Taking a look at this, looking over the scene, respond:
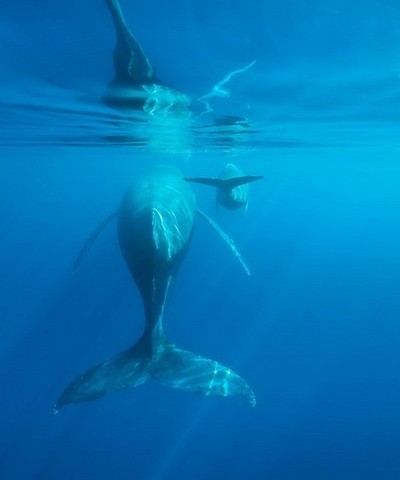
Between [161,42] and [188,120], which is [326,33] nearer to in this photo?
[161,42]

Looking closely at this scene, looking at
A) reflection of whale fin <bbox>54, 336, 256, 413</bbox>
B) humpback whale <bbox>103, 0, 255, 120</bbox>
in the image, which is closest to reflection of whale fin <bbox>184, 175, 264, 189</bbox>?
humpback whale <bbox>103, 0, 255, 120</bbox>

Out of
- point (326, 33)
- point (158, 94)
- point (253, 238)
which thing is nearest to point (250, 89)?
point (158, 94)

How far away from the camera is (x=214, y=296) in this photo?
24.2 m

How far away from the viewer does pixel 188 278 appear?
2662 centimetres

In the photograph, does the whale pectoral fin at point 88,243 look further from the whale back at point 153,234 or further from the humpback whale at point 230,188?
the humpback whale at point 230,188

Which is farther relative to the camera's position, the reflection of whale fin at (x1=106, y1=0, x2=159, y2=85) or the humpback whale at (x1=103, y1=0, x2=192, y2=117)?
the humpback whale at (x1=103, y1=0, x2=192, y2=117)

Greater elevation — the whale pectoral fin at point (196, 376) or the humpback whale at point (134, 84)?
the humpback whale at point (134, 84)

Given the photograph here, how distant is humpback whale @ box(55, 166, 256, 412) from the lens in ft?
29.7

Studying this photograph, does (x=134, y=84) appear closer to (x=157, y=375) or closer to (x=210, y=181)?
(x=210, y=181)

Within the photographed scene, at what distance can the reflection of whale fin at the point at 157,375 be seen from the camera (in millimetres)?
8891

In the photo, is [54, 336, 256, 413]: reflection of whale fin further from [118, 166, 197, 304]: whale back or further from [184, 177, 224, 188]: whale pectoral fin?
[184, 177, 224, 188]: whale pectoral fin

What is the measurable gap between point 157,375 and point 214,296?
1472cm

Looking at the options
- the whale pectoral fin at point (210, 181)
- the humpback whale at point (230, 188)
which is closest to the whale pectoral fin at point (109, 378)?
the whale pectoral fin at point (210, 181)

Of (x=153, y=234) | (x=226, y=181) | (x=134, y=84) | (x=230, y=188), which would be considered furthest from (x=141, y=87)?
(x=153, y=234)
